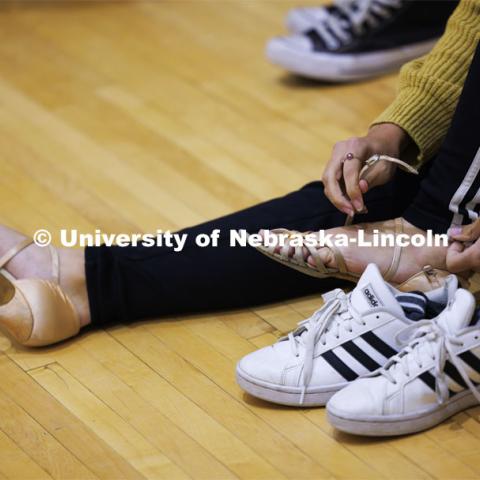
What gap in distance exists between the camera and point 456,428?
1192 millimetres

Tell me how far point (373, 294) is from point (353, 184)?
0.19 metres

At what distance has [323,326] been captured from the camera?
1211 millimetres

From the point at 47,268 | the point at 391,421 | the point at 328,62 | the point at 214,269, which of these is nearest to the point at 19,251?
the point at 47,268

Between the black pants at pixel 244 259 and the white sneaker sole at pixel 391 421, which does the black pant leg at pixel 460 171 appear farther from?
the white sneaker sole at pixel 391 421

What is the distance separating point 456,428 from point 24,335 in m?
0.55

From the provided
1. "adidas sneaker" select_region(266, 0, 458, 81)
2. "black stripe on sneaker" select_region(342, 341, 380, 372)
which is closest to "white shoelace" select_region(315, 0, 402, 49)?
"adidas sneaker" select_region(266, 0, 458, 81)

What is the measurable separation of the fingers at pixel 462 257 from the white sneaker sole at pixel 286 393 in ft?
0.66

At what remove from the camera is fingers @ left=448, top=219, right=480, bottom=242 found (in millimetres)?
1234

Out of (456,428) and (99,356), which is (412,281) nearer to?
(456,428)

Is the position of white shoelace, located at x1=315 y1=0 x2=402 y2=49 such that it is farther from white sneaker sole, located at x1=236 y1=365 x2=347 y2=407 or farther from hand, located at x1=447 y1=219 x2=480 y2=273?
white sneaker sole, located at x1=236 y1=365 x2=347 y2=407

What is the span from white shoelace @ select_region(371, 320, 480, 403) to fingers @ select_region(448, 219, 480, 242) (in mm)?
141

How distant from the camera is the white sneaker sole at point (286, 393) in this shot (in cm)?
120
